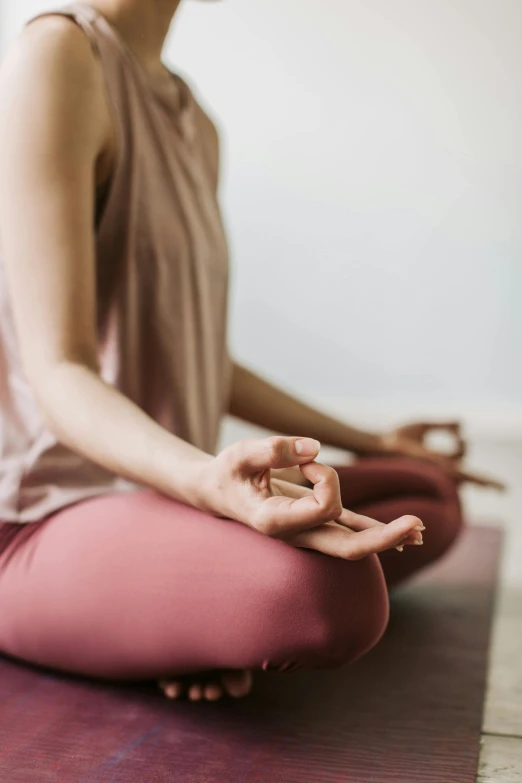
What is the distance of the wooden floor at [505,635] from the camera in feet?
1.33

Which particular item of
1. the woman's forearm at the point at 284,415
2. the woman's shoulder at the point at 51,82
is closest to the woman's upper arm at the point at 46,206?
the woman's shoulder at the point at 51,82

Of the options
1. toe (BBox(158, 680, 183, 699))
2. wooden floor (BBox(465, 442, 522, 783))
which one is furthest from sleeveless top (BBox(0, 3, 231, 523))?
wooden floor (BBox(465, 442, 522, 783))

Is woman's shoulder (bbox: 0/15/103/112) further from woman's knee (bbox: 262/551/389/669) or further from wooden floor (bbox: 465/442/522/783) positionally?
wooden floor (bbox: 465/442/522/783)

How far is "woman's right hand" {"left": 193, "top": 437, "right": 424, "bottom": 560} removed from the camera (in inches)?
12.0

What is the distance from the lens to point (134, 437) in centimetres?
38

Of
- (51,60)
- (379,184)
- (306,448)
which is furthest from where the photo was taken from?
(379,184)

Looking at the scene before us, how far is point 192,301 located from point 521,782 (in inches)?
11.3

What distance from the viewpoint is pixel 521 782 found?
379 millimetres

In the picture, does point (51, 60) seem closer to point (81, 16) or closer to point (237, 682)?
point (81, 16)

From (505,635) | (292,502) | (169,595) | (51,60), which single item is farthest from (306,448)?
(505,635)

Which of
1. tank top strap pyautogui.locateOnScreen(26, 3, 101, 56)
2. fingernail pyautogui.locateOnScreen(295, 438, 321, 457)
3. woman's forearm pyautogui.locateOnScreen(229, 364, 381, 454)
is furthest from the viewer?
woman's forearm pyautogui.locateOnScreen(229, 364, 381, 454)

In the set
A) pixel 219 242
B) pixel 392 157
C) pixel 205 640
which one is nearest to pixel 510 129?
pixel 392 157

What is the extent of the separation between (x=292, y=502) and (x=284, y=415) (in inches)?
11.4

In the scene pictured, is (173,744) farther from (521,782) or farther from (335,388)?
(335,388)
